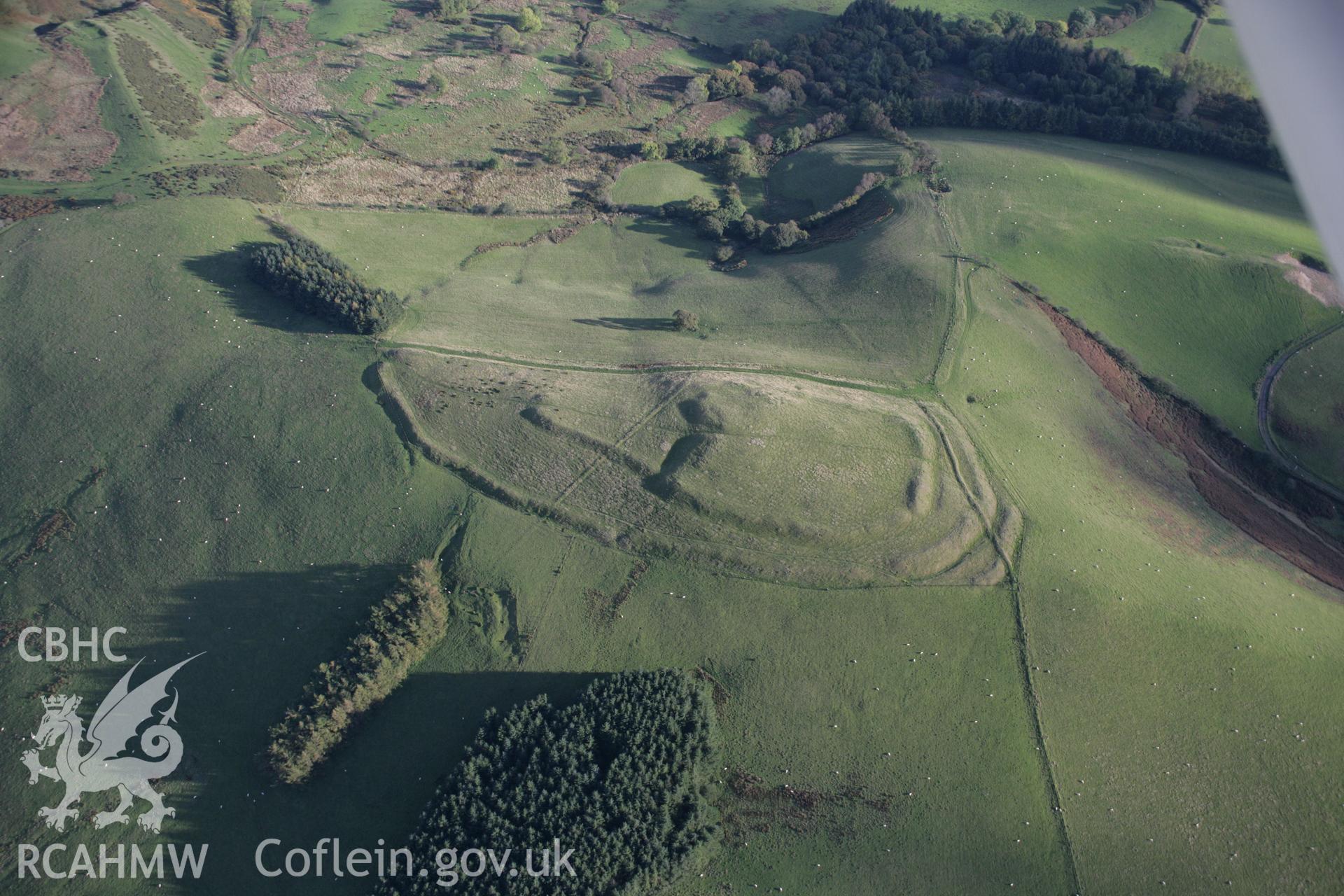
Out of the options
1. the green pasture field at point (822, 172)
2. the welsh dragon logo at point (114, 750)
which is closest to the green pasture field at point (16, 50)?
the welsh dragon logo at point (114, 750)

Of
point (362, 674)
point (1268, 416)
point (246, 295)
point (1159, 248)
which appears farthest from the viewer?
point (1159, 248)

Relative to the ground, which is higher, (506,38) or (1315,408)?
(506,38)

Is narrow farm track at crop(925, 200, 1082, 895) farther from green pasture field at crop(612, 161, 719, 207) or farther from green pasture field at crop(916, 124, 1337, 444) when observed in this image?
green pasture field at crop(612, 161, 719, 207)

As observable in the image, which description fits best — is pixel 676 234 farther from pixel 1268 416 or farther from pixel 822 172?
pixel 1268 416

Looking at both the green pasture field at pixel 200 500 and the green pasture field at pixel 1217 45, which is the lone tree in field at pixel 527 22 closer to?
the green pasture field at pixel 200 500

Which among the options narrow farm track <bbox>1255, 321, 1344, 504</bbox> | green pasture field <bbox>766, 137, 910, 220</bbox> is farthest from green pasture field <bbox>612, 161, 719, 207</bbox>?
narrow farm track <bbox>1255, 321, 1344, 504</bbox>

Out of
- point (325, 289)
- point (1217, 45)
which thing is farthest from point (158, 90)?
point (1217, 45)
